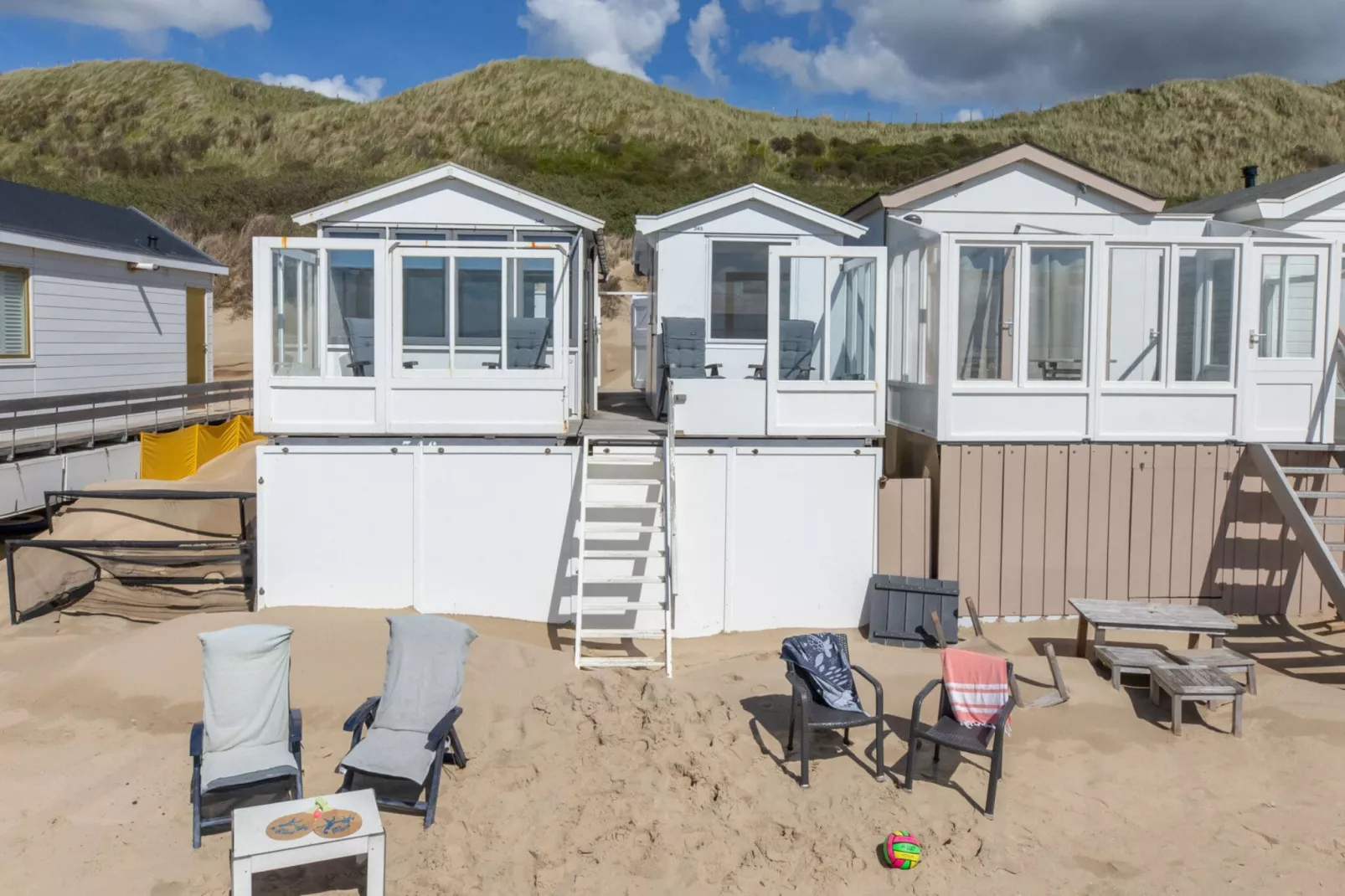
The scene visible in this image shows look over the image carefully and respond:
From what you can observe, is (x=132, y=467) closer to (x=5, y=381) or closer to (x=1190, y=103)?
(x=5, y=381)

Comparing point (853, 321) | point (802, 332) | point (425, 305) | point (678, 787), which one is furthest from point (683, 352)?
point (678, 787)

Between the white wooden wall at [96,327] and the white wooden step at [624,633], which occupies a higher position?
the white wooden wall at [96,327]

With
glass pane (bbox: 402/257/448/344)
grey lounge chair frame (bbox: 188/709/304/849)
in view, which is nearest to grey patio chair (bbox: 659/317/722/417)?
glass pane (bbox: 402/257/448/344)

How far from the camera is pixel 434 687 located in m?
6.58

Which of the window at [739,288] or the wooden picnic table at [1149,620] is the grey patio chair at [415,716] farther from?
the window at [739,288]

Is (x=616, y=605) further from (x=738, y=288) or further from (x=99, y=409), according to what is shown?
(x=99, y=409)

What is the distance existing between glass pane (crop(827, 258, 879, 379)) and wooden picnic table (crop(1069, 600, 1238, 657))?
2839 millimetres

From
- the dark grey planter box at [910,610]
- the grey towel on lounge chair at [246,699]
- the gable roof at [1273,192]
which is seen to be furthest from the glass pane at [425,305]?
the gable roof at [1273,192]

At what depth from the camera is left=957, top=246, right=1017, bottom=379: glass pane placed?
9.36 meters

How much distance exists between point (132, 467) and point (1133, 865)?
14.0 meters

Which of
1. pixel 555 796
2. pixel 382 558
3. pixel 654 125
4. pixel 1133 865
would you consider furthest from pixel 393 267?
pixel 654 125

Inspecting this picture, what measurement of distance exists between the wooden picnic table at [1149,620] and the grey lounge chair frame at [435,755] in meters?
4.94

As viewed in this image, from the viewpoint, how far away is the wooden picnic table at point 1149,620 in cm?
783

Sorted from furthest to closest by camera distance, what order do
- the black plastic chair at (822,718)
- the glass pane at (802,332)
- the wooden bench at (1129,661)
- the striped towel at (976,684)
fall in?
the glass pane at (802,332), the wooden bench at (1129,661), the striped towel at (976,684), the black plastic chair at (822,718)
